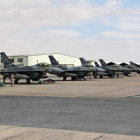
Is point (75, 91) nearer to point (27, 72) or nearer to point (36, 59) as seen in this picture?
point (27, 72)

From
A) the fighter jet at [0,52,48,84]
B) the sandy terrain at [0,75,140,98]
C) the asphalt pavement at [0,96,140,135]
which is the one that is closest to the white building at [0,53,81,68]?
the fighter jet at [0,52,48,84]

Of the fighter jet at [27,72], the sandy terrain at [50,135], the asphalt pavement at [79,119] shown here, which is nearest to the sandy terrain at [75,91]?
the fighter jet at [27,72]

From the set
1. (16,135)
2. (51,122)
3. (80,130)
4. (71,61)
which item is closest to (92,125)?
(80,130)

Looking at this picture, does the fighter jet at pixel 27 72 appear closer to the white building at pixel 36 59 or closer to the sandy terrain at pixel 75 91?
the sandy terrain at pixel 75 91

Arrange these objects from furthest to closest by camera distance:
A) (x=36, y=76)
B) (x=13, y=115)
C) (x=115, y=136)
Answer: (x=36, y=76)
(x=13, y=115)
(x=115, y=136)

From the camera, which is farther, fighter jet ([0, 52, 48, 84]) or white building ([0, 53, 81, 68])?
white building ([0, 53, 81, 68])

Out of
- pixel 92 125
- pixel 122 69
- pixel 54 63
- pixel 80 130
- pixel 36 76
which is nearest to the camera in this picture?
pixel 80 130

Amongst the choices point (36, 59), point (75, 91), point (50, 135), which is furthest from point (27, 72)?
point (36, 59)

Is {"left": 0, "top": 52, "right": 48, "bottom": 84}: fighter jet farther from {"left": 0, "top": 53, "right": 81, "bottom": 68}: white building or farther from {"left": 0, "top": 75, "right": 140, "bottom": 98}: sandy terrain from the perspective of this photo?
{"left": 0, "top": 53, "right": 81, "bottom": 68}: white building

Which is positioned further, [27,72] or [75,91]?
[27,72]

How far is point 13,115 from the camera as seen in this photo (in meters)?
11.4

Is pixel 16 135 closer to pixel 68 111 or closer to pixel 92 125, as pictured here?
pixel 92 125

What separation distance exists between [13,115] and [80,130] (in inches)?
160

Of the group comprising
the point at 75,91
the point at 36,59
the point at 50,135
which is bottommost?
the point at 50,135
